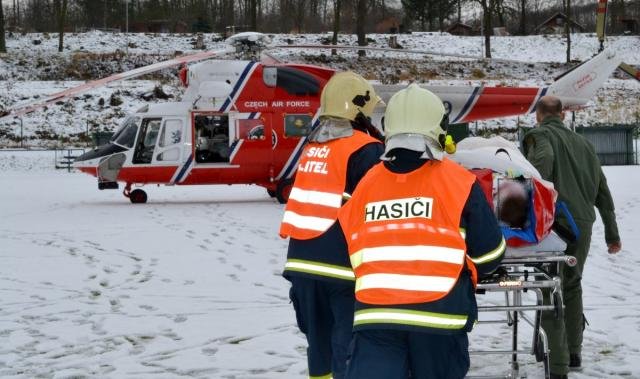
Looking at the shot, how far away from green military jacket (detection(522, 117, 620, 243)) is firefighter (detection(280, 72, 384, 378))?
4.89 feet

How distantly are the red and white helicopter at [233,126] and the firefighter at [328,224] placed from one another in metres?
12.7

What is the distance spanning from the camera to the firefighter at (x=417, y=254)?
3.42m

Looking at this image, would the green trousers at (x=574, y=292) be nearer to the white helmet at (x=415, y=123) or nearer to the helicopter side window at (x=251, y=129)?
the white helmet at (x=415, y=123)

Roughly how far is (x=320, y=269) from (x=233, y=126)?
43.7 ft

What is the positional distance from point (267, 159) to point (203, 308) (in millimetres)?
10192

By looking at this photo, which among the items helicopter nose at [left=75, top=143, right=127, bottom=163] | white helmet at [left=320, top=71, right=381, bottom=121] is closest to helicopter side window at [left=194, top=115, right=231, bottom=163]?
helicopter nose at [left=75, top=143, right=127, bottom=163]

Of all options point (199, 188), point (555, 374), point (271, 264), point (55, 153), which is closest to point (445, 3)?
point (55, 153)

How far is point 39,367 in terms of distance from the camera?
6.08 metres

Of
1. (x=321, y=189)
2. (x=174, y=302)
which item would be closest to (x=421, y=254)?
(x=321, y=189)

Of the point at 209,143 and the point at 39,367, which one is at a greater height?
the point at 209,143

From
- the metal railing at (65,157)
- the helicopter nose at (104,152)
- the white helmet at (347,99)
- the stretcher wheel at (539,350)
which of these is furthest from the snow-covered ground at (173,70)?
the stretcher wheel at (539,350)

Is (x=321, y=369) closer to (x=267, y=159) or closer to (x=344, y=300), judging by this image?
(x=344, y=300)

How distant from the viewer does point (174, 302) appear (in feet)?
26.6

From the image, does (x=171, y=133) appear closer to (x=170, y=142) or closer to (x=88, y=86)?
(x=170, y=142)
